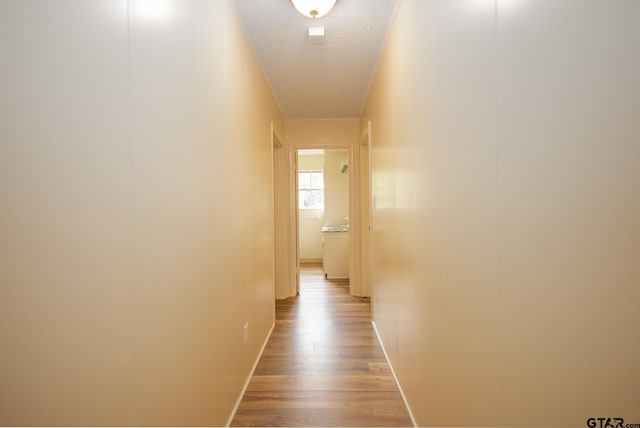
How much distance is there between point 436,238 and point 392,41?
162 centimetres

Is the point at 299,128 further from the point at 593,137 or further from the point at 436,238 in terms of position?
the point at 593,137

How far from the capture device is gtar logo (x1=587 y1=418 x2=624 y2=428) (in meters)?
0.59

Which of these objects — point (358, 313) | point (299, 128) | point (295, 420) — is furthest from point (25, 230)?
point (299, 128)

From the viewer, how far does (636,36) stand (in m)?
0.54

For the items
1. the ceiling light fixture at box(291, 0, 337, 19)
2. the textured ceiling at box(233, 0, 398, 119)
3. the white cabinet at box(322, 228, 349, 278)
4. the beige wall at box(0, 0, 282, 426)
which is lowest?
the white cabinet at box(322, 228, 349, 278)

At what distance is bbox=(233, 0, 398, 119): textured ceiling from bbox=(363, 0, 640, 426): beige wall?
887 mm

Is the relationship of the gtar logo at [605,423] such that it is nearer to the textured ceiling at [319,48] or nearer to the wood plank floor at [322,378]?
the wood plank floor at [322,378]

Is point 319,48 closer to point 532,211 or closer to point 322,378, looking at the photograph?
point 532,211

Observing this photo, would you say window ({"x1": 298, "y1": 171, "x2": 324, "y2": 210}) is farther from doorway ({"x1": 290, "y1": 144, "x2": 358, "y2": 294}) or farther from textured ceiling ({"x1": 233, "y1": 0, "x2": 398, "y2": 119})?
textured ceiling ({"x1": 233, "y1": 0, "x2": 398, "y2": 119})

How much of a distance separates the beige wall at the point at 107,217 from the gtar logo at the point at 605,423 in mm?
1108

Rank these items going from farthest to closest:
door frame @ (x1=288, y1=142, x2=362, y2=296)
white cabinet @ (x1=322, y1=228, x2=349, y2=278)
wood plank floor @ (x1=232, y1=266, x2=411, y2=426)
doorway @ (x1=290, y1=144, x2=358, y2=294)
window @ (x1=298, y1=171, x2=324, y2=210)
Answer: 1. window @ (x1=298, y1=171, x2=324, y2=210)
2. white cabinet @ (x1=322, y1=228, x2=349, y2=278)
3. doorway @ (x1=290, y1=144, x2=358, y2=294)
4. door frame @ (x1=288, y1=142, x2=362, y2=296)
5. wood plank floor @ (x1=232, y1=266, x2=411, y2=426)

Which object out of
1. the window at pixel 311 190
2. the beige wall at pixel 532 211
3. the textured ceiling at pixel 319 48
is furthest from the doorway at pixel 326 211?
the beige wall at pixel 532 211

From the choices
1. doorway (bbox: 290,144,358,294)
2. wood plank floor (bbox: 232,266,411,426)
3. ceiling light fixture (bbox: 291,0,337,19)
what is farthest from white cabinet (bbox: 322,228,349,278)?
ceiling light fixture (bbox: 291,0,337,19)

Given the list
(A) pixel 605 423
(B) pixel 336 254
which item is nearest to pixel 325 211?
(B) pixel 336 254
